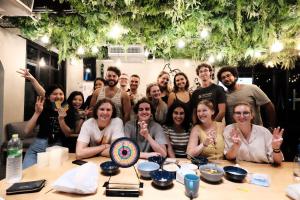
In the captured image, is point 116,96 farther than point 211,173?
Yes

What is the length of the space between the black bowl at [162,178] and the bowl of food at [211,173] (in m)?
0.28

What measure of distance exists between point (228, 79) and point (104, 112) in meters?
1.93

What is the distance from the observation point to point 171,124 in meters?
2.81

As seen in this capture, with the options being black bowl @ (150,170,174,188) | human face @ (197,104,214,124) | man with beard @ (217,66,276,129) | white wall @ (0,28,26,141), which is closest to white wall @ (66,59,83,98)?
white wall @ (0,28,26,141)

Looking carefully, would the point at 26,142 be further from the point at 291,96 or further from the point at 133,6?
the point at 291,96

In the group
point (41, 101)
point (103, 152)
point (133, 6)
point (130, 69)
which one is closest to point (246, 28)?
point (133, 6)

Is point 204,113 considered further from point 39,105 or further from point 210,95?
point 39,105

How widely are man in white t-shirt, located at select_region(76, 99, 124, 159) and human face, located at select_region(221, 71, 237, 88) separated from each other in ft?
5.81

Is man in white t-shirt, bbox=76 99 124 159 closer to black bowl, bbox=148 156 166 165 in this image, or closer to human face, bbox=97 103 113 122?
human face, bbox=97 103 113 122

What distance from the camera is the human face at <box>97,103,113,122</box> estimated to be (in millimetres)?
2455

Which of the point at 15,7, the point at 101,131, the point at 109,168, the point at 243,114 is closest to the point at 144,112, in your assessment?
the point at 101,131

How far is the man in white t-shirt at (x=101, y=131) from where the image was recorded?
2.30 m

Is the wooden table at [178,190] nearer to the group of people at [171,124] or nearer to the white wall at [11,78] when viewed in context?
the group of people at [171,124]

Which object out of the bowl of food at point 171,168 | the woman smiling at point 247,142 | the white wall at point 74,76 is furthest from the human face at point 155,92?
the white wall at point 74,76
